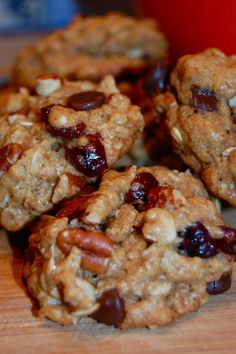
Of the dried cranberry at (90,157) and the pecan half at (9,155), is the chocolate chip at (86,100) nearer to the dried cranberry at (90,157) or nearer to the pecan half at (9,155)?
the dried cranberry at (90,157)

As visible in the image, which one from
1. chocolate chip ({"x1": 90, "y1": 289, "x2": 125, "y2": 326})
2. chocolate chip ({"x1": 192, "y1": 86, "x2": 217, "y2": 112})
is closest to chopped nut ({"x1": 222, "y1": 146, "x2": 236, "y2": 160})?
chocolate chip ({"x1": 192, "y1": 86, "x2": 217, "y2": 112})

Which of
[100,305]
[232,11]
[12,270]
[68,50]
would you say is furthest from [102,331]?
[68,50]

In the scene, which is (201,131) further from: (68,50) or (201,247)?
(68,50)

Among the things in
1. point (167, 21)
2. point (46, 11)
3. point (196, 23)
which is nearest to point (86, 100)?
point (196, 23)

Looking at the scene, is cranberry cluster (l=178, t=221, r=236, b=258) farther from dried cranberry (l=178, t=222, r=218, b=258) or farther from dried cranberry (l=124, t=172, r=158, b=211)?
dried cranberry (l=124, t=172, r=158, b=211)

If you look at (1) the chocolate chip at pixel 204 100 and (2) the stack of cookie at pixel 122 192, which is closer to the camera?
(2) the stack of cookie at pixel 122 192

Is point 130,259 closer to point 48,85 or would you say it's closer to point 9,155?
point 9,155

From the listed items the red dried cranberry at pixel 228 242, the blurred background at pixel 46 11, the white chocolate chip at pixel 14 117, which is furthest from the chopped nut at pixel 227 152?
the blurred background at pixel 46 11
